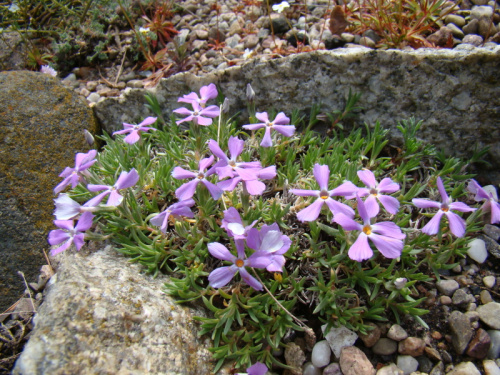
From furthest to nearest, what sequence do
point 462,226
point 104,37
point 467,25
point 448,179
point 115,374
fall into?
point 104,37, point 467,25, point 448,179, point 462,226, point 115,374

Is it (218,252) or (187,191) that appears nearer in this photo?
(218,252)

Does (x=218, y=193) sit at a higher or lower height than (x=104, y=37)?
lower

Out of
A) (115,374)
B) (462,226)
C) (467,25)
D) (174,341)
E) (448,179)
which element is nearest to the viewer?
(115,374)

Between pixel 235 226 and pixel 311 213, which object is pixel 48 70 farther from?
pixel 311 213

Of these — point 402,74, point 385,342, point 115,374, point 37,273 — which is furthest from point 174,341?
point 402,74

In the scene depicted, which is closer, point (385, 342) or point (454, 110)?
point (385, 342)

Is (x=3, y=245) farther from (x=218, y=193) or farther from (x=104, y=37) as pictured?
(x=104, y=37)

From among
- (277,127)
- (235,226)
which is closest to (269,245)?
(235,226)
